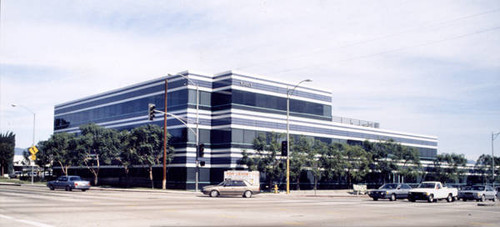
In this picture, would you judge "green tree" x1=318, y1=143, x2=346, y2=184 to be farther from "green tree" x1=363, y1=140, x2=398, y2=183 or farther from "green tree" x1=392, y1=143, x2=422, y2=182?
"green tree" x1=392, y1=143, x2=422, y2=182

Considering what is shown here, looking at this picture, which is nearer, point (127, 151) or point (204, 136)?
point (127, 151)

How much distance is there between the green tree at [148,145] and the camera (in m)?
57.7

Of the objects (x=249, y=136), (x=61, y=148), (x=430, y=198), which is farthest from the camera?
(x=61, y=148)

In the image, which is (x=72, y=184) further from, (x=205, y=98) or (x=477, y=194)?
(x=477, y=194)

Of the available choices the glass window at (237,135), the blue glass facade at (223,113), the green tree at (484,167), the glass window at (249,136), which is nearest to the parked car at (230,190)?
the blue glass facade at (223,113)

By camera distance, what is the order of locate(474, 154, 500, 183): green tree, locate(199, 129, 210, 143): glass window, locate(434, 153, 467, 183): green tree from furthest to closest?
locate(474, 154, 500, 183): green tree
locate(434, 153, 467, 183): green tree
locate(199, 129, 210, 143): glass window

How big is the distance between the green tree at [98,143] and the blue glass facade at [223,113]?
177 inches

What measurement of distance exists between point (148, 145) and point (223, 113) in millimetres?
10440

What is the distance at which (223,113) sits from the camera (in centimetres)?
6138

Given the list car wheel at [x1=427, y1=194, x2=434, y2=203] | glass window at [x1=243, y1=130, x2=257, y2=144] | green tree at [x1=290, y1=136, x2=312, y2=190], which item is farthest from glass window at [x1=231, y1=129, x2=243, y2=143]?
car wheel at [x1=427, y1=194, x2=434, y2=203]

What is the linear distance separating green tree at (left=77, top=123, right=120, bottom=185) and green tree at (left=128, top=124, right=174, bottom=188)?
702 centimetres

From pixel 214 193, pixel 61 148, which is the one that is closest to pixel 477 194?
pixel 214 193

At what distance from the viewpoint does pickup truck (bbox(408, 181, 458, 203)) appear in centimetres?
3622

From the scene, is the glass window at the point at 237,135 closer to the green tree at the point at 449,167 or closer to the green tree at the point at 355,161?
the green tree at the point at 355,161
